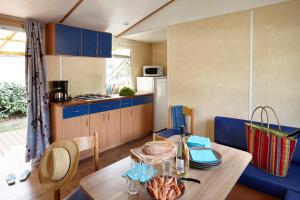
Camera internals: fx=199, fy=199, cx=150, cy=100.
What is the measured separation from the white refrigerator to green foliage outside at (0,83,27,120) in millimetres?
2917

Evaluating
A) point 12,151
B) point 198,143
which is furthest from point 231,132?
point 12,151

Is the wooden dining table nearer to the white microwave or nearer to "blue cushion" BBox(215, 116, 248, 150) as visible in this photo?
"blue cushion" BBox(215, 116, 248, 150)

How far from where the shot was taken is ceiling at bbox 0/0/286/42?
2.63 metres

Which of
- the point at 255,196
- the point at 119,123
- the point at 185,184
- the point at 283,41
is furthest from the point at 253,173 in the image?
the point at 119,123

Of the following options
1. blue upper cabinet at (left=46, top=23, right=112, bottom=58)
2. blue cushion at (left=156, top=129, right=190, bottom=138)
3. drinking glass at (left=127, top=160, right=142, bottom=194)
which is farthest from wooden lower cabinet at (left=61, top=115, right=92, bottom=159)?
drinking glass at (left=127, top=160, right=142, bottom=194)

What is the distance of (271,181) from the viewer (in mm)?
1823

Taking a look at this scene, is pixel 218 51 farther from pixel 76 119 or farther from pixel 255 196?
pixel 76 119

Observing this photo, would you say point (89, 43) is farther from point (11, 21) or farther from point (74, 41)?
point (11, 21)

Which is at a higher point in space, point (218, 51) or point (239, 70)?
point (218, 51)

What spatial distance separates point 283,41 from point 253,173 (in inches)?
61.7

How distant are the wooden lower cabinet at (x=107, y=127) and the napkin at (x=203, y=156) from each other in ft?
7.34

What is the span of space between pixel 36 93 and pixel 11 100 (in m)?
2.20

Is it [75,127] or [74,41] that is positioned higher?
[74,41]

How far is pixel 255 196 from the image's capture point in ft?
6.13
